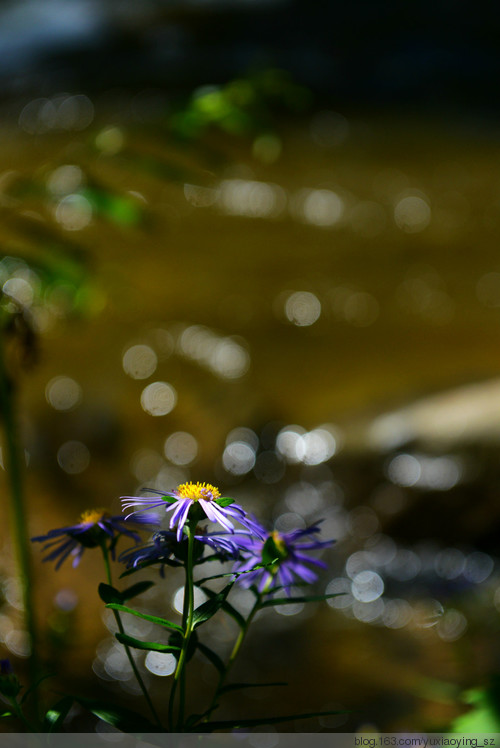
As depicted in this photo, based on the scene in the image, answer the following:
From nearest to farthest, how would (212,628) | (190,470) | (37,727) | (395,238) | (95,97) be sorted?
(37,727) → (212,628) → (190,470) → (395,238) → (95,97)

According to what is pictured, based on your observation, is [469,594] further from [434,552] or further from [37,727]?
[37,727]

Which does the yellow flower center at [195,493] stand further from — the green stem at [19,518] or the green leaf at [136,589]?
the green stem at [19,518]

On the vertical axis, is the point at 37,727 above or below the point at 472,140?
above

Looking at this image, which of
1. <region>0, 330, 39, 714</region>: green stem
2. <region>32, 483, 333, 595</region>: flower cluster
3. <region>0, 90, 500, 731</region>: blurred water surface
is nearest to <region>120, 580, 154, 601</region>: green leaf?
<region>32, 483, 333, 595</region>: flower cluster

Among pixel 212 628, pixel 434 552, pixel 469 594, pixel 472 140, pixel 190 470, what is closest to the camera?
pixel 212 628

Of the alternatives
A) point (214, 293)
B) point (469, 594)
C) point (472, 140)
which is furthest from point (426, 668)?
point (472, 140)

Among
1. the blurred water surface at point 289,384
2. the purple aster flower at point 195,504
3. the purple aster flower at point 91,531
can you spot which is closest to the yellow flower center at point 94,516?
the purple aster flower at point 91,531
